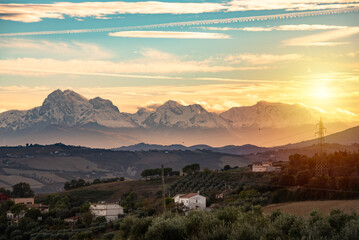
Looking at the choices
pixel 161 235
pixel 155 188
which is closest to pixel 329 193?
pixel 161 235

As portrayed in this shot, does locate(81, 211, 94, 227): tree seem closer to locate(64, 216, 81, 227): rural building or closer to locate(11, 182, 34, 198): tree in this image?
locate(64, 216, 81, 227): rural building

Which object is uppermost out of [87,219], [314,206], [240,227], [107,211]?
[240,227]

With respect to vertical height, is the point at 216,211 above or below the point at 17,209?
above

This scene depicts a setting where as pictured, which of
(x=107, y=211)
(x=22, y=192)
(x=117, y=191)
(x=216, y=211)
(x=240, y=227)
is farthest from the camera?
(x=22, y=192)

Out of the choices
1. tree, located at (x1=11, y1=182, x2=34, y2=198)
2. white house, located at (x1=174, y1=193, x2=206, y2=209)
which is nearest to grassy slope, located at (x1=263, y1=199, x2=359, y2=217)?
white house, located at (x1=174, y1=193, x2=206, y2=209)

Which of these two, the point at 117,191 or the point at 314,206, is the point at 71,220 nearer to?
the point at 314,206

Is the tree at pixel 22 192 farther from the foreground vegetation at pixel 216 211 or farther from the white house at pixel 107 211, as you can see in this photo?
the white house at pixel 107 211

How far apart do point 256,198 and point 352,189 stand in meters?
14.6

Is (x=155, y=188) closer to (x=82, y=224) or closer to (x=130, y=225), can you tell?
(x=82, y=224)

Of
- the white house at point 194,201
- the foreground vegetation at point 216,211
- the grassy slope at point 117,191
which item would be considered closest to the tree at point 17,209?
the foreground vegetation at point 216,211

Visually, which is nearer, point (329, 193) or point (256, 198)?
point (329, 193)

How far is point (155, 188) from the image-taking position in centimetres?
14825

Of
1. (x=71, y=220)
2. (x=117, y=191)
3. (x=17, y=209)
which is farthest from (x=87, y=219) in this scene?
(x=117, y=191)

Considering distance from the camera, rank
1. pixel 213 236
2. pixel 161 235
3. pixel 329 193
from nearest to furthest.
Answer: pixel 213 236
pixel 161 235
pixel 329 193
